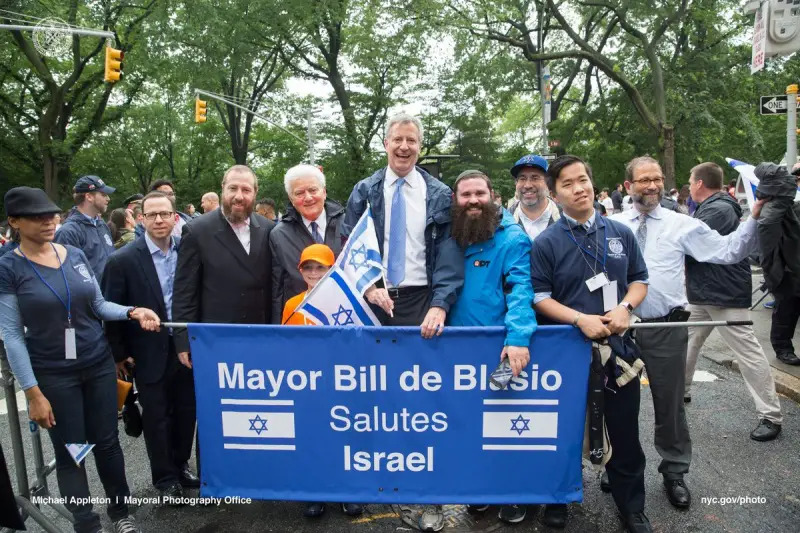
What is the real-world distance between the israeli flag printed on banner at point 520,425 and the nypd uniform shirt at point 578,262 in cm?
58

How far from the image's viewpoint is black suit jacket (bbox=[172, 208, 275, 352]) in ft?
11.8

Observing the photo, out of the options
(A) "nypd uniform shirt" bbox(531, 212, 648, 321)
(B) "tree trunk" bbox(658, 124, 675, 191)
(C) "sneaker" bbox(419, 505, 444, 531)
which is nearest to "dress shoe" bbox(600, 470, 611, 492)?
(C) "sneaker" bbox(419, 505, 444, 531)

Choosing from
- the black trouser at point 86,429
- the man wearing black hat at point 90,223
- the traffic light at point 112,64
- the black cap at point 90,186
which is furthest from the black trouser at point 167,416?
the traffic light at point 112,64

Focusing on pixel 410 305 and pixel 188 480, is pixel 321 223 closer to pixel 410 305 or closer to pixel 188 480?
pixel 410 305

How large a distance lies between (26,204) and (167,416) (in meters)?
1.63

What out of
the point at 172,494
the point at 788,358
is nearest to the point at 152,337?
the point at 172,494

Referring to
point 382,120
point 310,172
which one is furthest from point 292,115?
point 310,172

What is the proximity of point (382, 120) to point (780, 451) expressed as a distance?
80.5 ft

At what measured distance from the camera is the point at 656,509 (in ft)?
11.4

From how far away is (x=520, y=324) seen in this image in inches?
112

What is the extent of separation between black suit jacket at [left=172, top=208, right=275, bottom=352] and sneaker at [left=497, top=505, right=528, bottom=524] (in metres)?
1.98

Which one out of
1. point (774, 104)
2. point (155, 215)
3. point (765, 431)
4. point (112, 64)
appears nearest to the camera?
point (155, 215)

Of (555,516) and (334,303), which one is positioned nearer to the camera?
(334,303)

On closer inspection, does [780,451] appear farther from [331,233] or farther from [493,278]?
[331,233]
